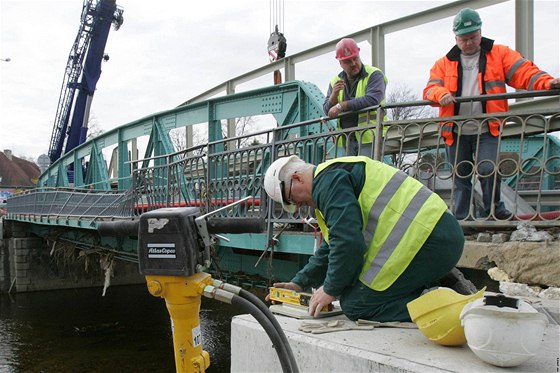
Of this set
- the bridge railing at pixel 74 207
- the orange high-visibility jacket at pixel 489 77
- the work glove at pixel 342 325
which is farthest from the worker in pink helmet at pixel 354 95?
the bridge railing at pixel 74 207

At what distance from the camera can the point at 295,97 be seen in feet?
25.1

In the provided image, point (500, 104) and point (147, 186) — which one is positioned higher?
point (500, 104)

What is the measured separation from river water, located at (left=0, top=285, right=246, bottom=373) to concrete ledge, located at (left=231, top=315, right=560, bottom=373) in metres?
8.63

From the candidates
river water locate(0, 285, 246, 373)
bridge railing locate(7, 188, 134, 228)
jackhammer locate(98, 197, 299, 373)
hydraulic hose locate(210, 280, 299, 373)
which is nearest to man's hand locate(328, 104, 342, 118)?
jackhammer locate(98, 197, 299, 373)

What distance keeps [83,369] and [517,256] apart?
33.4ft

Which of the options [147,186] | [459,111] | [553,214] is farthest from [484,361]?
[147,186]

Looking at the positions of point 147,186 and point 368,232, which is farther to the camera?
point 147,186

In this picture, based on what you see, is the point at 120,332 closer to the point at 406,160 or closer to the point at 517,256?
the point at 406,160

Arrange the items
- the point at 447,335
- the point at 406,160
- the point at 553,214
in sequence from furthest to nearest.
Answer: the point at 406,160 → the point at 553,214 → the point at 447,335

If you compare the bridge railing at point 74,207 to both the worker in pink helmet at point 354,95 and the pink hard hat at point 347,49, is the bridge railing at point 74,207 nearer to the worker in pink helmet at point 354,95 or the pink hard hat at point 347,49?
the worker in pink helmet at point 354,95

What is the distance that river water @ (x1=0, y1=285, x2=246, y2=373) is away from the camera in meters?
11.3

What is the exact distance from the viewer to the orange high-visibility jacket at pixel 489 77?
14.3 feet

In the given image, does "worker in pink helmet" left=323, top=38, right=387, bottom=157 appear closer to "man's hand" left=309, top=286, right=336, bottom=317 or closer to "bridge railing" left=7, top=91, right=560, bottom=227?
"bridge railing" left=7, top=91, right=560, bottom=227

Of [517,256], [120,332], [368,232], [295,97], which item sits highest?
[295,97]
